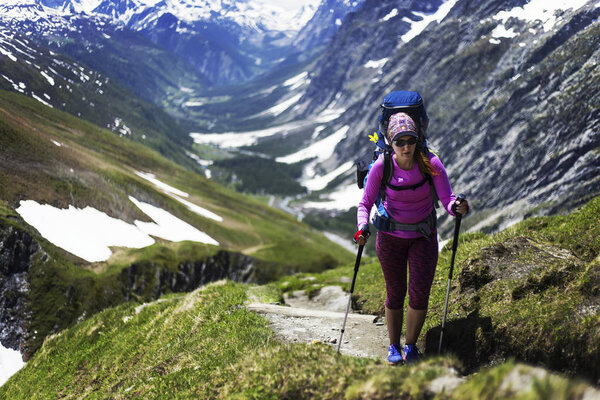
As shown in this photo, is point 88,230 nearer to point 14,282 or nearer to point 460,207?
point 14,282

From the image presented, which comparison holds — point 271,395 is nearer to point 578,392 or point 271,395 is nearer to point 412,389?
point 412,389

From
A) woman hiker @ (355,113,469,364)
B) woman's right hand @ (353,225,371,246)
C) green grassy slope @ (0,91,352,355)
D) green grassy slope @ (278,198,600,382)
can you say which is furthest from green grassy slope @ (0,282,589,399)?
green grassy slope @ (0,91,352,355)

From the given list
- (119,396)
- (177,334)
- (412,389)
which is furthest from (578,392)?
(177,334)

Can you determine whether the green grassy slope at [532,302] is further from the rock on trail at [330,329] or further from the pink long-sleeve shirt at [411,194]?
the pink long-sleeve shirt at [411,194]

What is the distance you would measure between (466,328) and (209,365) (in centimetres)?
582

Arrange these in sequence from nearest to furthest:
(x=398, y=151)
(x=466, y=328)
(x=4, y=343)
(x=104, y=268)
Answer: (x=398, y=151)
(x=466, y=328)
(x=4, y=343)
(x=104, y=268)

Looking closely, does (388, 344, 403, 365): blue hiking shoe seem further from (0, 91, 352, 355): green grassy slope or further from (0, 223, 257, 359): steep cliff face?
(0, 223, 257, 359): steep cliff face

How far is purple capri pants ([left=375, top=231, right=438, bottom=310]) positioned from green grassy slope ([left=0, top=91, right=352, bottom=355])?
131ft

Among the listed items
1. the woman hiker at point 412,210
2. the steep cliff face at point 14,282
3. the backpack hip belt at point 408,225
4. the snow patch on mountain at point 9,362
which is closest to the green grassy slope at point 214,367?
the woman hiker at point 412,210

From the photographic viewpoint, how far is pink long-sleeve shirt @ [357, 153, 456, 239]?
854 centimetres

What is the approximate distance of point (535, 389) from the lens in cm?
400

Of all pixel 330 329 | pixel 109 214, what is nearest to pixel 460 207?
pixel 330 329

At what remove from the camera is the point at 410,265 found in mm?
8750

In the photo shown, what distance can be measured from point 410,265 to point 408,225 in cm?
90
